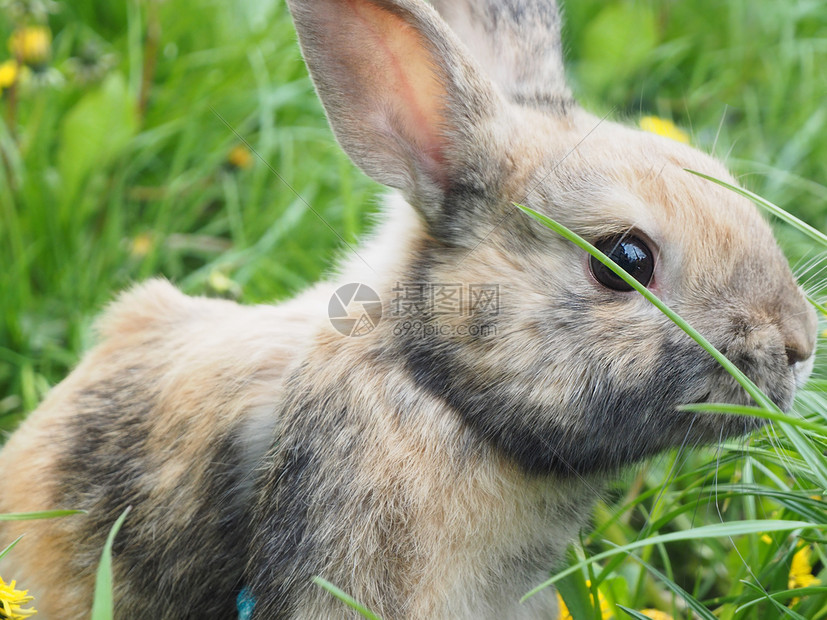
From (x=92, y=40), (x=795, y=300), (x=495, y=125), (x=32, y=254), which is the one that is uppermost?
(x=495, y=125)

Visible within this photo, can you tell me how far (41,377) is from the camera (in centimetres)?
363

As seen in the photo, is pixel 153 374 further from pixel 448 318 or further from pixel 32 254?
pixel 32 254

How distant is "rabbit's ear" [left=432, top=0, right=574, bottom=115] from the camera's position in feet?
9.98

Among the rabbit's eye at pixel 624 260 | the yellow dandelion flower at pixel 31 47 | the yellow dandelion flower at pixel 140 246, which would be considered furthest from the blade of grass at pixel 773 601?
the yellow dandelion flower at pixel 31 47

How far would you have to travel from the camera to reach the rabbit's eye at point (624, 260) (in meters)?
2.36

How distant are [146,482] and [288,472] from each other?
0.48 m

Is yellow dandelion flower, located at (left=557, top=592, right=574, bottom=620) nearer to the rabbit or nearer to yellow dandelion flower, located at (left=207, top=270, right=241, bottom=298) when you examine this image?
the rabbit

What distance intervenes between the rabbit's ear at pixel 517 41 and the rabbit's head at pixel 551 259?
507mm

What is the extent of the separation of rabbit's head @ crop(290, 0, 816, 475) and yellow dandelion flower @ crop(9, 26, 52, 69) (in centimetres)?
202

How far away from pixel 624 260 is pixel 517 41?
1011 millimetres

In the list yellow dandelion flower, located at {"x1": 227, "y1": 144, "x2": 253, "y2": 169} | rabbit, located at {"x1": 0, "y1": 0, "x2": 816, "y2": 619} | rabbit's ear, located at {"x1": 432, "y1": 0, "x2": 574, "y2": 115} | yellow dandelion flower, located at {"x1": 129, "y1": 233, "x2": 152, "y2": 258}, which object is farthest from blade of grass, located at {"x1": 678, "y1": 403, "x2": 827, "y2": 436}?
yellow dandelion flower, located at {"x1": 227, "y1": 144, "x2": 253, "y2": 169}

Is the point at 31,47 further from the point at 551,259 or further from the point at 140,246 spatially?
the point at 551,259

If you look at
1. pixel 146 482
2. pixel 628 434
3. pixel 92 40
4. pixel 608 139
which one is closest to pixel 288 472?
pixel 146 482

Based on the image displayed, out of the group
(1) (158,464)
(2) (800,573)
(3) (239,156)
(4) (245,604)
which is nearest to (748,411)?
(2) (800,573)
